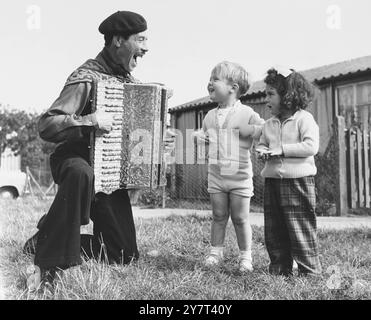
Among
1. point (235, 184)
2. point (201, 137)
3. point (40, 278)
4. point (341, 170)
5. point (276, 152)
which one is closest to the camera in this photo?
point (40, 278)

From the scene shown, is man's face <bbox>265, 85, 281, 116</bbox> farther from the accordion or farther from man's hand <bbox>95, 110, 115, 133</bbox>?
man's hand <bbox>95, 110, 115, 133</bbox>

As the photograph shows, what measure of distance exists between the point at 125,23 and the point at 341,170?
5.01m

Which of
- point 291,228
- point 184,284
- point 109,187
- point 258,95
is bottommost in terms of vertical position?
point 184,284

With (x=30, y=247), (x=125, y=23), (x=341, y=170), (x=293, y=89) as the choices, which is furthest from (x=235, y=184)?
(x=341, y=170)

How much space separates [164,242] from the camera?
4215mm

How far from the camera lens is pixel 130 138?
3123 millimetres

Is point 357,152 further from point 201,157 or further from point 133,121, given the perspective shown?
point 133,121

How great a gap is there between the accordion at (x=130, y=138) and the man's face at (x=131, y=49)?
219 mm

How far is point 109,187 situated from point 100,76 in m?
0.68

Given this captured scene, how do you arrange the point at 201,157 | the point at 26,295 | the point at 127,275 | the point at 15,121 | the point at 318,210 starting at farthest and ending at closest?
the point at 15,121
the point at 318,210
the point at 201,157
the point at 127,275
the point at 26,295

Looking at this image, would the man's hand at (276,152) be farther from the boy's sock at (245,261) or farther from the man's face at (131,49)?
the man's face at (131,49)

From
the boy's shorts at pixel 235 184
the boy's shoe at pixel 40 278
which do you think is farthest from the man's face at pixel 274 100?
the boy's shoe at pixel 40 278

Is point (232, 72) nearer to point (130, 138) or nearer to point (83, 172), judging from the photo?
point (130, 138)

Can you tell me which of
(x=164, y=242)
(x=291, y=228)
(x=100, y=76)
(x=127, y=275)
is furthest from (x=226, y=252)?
(x=100, y=76)
